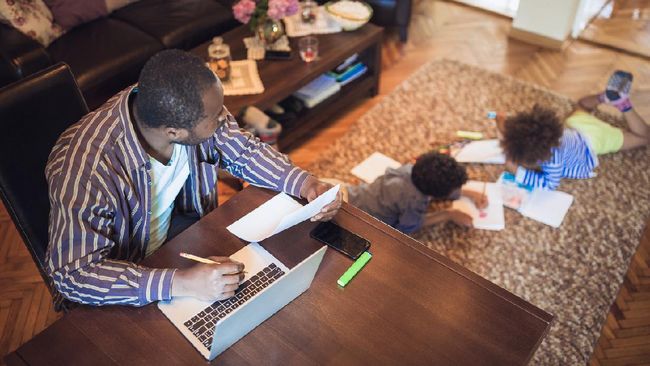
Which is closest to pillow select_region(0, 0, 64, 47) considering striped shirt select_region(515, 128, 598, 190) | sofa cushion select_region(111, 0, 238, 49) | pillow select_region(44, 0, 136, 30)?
pillow select_region(44, 0, 136, 30)

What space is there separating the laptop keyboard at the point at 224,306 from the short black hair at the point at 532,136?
1.50 m

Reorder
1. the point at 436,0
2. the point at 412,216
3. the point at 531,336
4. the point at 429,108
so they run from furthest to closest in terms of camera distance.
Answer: the point at 436,0, the point at 429,108, the point at 412,216, the point at 531,336

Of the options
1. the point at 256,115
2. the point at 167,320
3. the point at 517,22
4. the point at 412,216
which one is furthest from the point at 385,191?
the point at 517,22

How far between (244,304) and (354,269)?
13.0 inches

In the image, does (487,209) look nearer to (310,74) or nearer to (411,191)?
(411,191)

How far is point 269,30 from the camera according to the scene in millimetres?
2582

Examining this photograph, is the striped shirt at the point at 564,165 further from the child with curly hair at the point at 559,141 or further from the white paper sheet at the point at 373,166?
the white paper sheet at the point at 373,166

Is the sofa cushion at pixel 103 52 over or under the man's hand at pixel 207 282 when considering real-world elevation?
under

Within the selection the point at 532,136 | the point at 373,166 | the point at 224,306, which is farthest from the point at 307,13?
the point at 224,306

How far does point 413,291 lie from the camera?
1.23 metres

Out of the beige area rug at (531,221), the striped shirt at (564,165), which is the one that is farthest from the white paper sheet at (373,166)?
the striped shirt at (564,165)

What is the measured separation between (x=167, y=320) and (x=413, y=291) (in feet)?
1.79

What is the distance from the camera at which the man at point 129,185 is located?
1.16 metres

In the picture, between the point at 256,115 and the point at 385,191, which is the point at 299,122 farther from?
the point at 385,191
